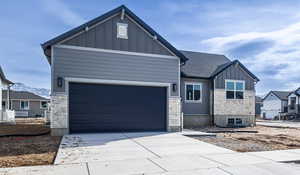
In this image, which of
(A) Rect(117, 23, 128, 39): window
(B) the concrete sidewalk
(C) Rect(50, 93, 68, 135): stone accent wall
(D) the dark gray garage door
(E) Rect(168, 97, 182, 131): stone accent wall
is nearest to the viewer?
(B) the concrete sidewalk

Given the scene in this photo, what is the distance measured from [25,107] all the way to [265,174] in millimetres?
37209

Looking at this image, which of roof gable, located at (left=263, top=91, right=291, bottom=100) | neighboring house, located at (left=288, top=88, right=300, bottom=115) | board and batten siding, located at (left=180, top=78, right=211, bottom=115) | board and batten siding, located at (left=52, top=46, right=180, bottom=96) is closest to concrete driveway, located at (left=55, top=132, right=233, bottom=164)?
board and batten siding, located at (left=52, top=46, right=180, bottom=96)

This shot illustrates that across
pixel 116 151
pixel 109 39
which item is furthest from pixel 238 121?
pixel 116 151

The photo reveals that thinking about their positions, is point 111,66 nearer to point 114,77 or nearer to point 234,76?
point 114,77

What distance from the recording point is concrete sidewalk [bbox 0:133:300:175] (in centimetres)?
497

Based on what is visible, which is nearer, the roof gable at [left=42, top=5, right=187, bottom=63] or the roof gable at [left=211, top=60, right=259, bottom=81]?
the roof gable at [left=42, top=5, right=187, bottom=63]

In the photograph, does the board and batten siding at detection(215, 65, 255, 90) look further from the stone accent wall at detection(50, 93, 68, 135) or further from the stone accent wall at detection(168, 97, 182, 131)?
the stone accent wall at detection(50, 93, 68, 135)

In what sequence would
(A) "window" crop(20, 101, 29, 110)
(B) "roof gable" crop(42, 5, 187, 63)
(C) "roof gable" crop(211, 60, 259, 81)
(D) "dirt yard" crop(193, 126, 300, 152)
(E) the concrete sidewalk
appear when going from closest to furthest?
(E) the concrete sidewalk < (D) "dirt yard" crop(193, 126, 300, 152) < (B) "roof gable" crop(42, 5, 187, 63) < (C) "roof gable" crop(211, 60, 259, 81) < (A) "window" crop(20, 101, 29, 110)

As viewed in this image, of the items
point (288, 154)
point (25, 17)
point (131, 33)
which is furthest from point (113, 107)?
point (288, 154)

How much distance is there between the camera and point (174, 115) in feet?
41.3

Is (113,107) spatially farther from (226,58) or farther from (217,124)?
(226,58)

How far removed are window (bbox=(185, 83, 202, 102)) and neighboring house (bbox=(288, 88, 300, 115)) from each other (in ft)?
89.0

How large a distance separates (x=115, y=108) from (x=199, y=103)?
23.9ft

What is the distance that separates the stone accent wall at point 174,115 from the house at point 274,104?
112 feet
